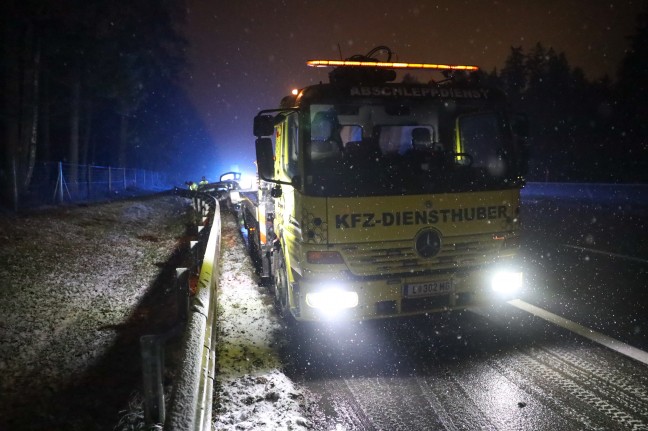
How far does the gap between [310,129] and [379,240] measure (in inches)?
55.9

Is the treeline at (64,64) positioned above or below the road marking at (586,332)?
above

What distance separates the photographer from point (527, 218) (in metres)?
17.4

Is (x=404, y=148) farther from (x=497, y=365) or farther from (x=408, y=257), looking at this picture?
(x=497, y=365)

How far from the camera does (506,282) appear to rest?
5277mm

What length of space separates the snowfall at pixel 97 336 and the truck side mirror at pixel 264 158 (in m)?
1.90

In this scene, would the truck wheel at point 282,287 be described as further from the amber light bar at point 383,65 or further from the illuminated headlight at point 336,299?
the amber light bar at point 383,65

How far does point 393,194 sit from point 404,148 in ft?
3.34

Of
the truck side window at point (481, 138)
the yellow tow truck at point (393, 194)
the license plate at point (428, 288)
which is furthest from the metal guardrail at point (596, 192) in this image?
the license plate at point (428, 288)

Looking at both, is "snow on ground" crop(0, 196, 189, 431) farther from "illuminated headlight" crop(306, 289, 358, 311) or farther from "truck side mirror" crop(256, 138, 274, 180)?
"truck side mirror" crop(256, 138, 274, 180)

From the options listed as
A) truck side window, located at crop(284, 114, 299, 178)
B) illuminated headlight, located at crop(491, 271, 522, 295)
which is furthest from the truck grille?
truck side window, located at crop(284, 114, 299, 178)

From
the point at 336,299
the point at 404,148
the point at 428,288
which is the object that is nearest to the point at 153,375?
the point at 336,299

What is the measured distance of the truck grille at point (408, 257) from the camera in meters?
4.85

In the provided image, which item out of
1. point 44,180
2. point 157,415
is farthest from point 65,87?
point 157,415

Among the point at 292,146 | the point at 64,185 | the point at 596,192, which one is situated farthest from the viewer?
the point at 596,192
